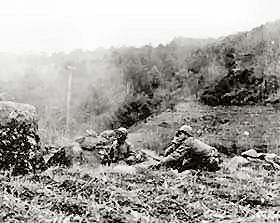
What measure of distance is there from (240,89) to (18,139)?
1187 inches

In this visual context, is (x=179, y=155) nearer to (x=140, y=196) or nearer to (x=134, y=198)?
(x=140, y=196)

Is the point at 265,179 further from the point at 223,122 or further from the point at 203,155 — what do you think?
the point at 223,122

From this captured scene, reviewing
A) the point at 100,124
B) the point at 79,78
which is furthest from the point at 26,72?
the point at 100,124

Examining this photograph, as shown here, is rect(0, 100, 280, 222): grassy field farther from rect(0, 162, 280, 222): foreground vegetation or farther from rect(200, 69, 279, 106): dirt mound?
rect(200, 69, 279, 106): dirt mound

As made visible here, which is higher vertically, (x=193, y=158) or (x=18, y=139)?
(x=18, y=139)

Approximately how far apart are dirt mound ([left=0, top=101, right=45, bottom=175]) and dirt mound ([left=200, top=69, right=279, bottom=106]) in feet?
93.3

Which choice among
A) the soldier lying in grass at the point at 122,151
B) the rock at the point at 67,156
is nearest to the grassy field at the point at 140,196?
the rock at the point at 67,156

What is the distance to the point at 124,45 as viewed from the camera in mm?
60906

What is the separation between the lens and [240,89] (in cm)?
3859

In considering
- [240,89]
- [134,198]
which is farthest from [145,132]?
[134,198]

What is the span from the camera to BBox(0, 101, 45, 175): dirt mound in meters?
10.4

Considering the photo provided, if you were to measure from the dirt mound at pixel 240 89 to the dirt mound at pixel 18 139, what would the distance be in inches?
1120

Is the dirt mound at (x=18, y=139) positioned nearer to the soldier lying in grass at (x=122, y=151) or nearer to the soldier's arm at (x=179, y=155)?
the soldier's arm at (x=179, y=155)

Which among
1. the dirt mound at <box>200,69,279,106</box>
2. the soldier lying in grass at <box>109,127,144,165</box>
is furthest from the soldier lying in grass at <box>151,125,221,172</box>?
the dirt mound at <box>200,69,279,106</box>
